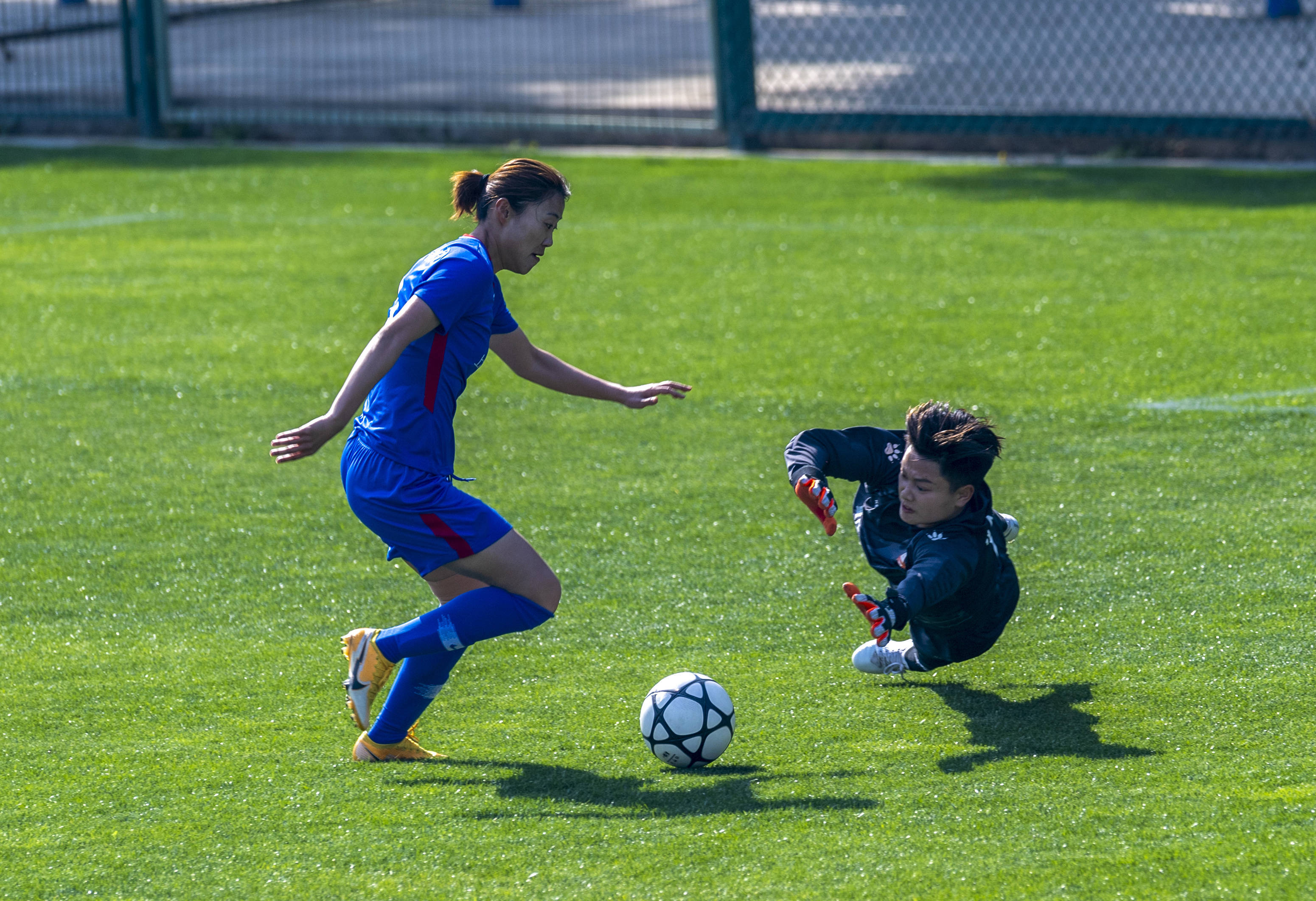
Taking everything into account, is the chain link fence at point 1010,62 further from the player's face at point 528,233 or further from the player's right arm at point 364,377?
the player's right arm at point 364,377

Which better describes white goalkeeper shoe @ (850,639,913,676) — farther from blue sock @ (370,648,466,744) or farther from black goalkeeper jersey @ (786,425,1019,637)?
blue sock @ (370,648,466,744)

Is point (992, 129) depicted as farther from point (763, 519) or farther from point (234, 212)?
point (763, 519)

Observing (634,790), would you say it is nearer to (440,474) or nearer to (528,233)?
(440,474)

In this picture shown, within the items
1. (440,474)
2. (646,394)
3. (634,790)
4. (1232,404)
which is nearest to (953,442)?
(646,394)

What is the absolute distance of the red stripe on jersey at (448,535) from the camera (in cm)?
427

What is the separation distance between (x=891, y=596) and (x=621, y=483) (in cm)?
291

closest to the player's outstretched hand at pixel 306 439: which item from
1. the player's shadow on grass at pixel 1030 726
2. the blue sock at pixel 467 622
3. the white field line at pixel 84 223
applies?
the blue sock at pixel 467 622

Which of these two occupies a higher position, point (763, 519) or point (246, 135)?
point (246, 135)

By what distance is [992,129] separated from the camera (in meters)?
15.5

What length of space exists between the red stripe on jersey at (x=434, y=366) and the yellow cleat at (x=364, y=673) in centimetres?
69

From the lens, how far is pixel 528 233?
443 cm

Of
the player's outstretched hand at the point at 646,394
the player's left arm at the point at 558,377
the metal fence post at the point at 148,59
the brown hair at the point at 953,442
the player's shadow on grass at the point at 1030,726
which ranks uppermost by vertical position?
the metal fence post at the point at 148,59

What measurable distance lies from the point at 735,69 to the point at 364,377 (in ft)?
41.4

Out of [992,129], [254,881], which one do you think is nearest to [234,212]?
[992,129]
